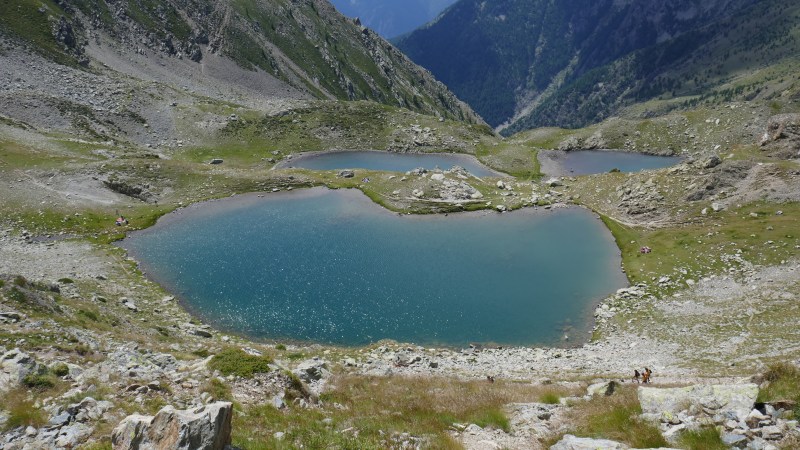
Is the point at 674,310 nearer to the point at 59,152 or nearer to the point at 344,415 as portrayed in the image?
the point at 344,415

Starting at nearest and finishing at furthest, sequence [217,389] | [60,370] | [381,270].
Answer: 1. [60,370]
2. [217,389]
3. [381,270]

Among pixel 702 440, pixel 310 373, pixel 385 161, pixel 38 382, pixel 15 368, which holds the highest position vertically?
pixel 385 161

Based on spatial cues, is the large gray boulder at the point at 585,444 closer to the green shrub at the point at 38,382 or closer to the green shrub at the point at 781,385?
the green shrub at the point at 781,385

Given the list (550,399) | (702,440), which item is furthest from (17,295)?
(702,440)

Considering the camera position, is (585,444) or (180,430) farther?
(585,444)

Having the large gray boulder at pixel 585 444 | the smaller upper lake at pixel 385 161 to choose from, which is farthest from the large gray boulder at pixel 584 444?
the smaller upper lake at pixel 385 161

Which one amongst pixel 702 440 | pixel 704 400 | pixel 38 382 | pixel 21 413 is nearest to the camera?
pixel 702 440

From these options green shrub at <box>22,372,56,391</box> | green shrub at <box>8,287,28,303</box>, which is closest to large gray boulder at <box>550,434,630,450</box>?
green shrub at <box>22,372,56,391</box>

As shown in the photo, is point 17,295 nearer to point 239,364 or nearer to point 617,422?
point 239,364

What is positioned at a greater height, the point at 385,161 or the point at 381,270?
the point at 385,161
